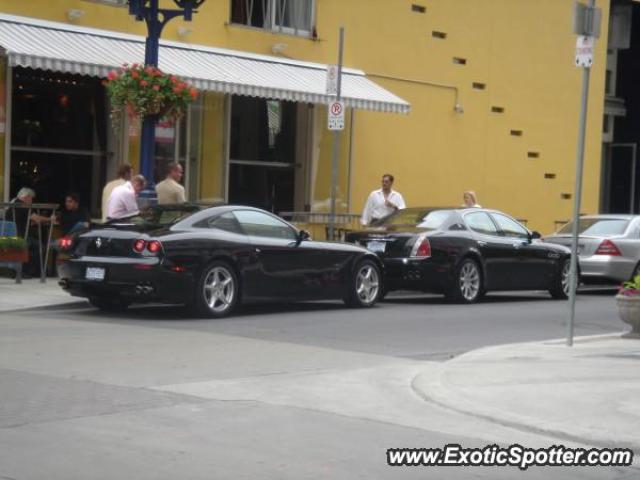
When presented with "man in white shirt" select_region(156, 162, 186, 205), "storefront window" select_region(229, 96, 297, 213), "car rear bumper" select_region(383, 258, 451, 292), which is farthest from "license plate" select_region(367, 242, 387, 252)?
"storefront window" select_region(229, 96, 297, 213)

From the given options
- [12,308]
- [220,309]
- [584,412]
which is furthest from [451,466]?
[12,308]

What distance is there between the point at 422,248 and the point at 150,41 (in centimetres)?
499

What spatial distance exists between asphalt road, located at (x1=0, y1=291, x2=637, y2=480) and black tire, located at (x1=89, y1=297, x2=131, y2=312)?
0.17m

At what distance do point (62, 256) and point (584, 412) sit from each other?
7.97m

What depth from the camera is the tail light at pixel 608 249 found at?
2148 centimetres

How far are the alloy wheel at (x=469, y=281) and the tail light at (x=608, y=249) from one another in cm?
400

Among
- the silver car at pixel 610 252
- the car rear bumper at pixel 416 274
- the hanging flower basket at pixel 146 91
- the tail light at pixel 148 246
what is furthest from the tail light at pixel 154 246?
the silver car at pixel 610 252

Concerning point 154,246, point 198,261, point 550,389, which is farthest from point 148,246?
point 550,389

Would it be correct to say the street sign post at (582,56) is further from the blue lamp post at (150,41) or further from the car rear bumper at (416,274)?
the blue lamp post at (150,41)

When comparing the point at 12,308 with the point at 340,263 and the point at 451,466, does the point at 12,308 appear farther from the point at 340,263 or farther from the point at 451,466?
the point at 451,466

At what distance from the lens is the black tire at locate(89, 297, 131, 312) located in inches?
596

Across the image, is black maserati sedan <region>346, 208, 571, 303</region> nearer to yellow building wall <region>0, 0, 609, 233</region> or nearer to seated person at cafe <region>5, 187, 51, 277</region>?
seated person at cafe <region>5, 187, 51, 277</region>

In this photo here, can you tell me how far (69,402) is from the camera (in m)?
8.62

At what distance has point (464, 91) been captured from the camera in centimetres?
2731
